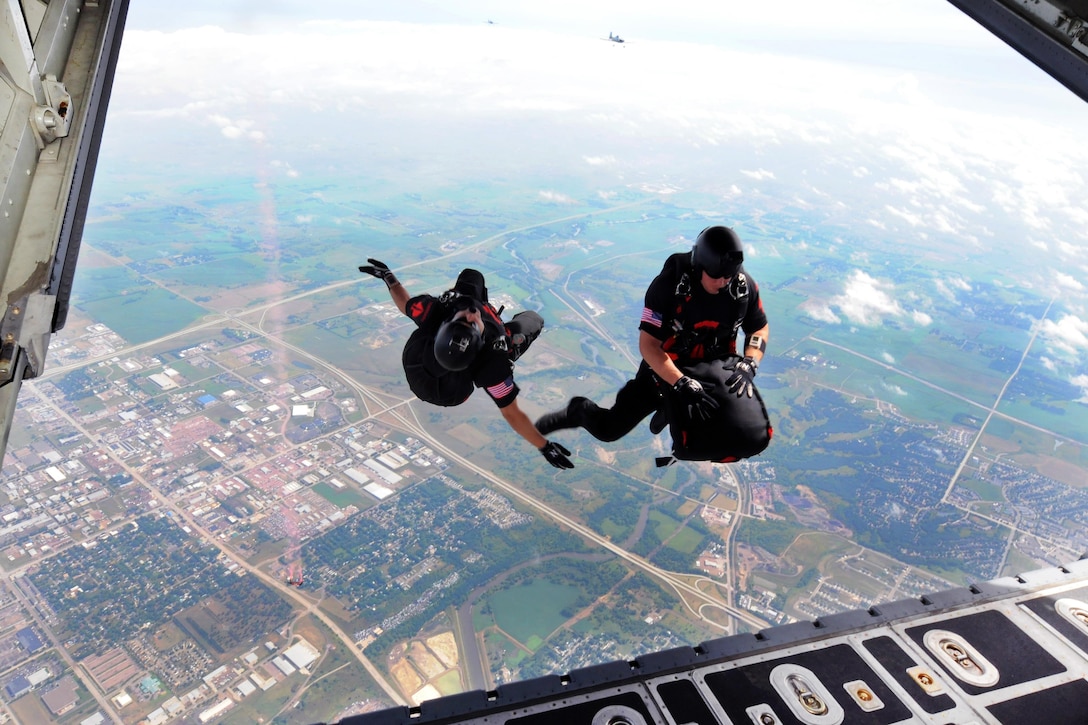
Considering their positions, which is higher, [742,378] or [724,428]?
[742,378]

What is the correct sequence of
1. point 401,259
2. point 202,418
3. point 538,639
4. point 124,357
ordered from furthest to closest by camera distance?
1. point 401,259
2. point 124,357
3. point 202,418
4. point 538,639

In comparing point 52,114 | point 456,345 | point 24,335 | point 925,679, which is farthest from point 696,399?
point 925,679

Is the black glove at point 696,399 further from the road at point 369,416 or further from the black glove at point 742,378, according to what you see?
the road at point 369,416

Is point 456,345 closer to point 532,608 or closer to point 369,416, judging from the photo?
point 532,608

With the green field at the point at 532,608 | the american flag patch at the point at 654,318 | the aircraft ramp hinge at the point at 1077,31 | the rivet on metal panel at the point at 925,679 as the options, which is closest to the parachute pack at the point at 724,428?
the american flag patch at the point at 654,318

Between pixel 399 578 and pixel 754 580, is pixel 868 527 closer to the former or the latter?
pixel 754 580

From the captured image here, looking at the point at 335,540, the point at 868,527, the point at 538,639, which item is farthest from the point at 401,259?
the point at 868,527
